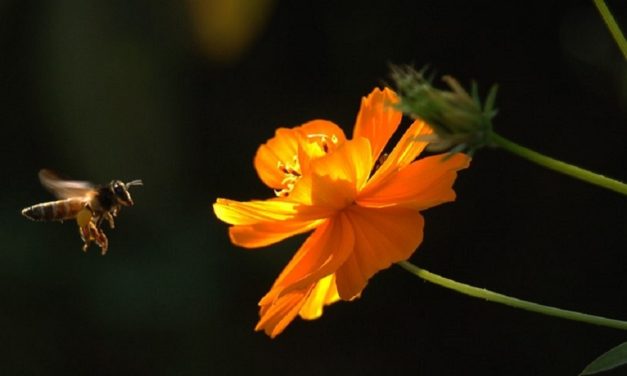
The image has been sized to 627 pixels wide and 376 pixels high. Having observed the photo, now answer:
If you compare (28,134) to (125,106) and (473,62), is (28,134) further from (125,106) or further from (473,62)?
(473,62)

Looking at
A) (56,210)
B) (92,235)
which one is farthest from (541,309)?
(56,210)

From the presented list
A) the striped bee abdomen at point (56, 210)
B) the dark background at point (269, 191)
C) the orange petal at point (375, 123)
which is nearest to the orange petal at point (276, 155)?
the orange petal at point (375, 123)

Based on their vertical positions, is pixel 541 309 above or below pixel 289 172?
below

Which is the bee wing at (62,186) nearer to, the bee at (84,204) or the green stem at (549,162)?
the bee at (84,204)

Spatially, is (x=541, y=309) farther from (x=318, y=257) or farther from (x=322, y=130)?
(x=322, y=130)

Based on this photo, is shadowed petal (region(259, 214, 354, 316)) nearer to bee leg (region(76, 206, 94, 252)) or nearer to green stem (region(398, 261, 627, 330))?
green stem (region(398, 261, 627, 330))

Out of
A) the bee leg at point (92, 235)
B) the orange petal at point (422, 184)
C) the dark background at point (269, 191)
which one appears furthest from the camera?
the dark background at point (269, 191)

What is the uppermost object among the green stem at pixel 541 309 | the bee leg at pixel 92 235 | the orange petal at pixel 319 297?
the bee leg at pixel 92 235
